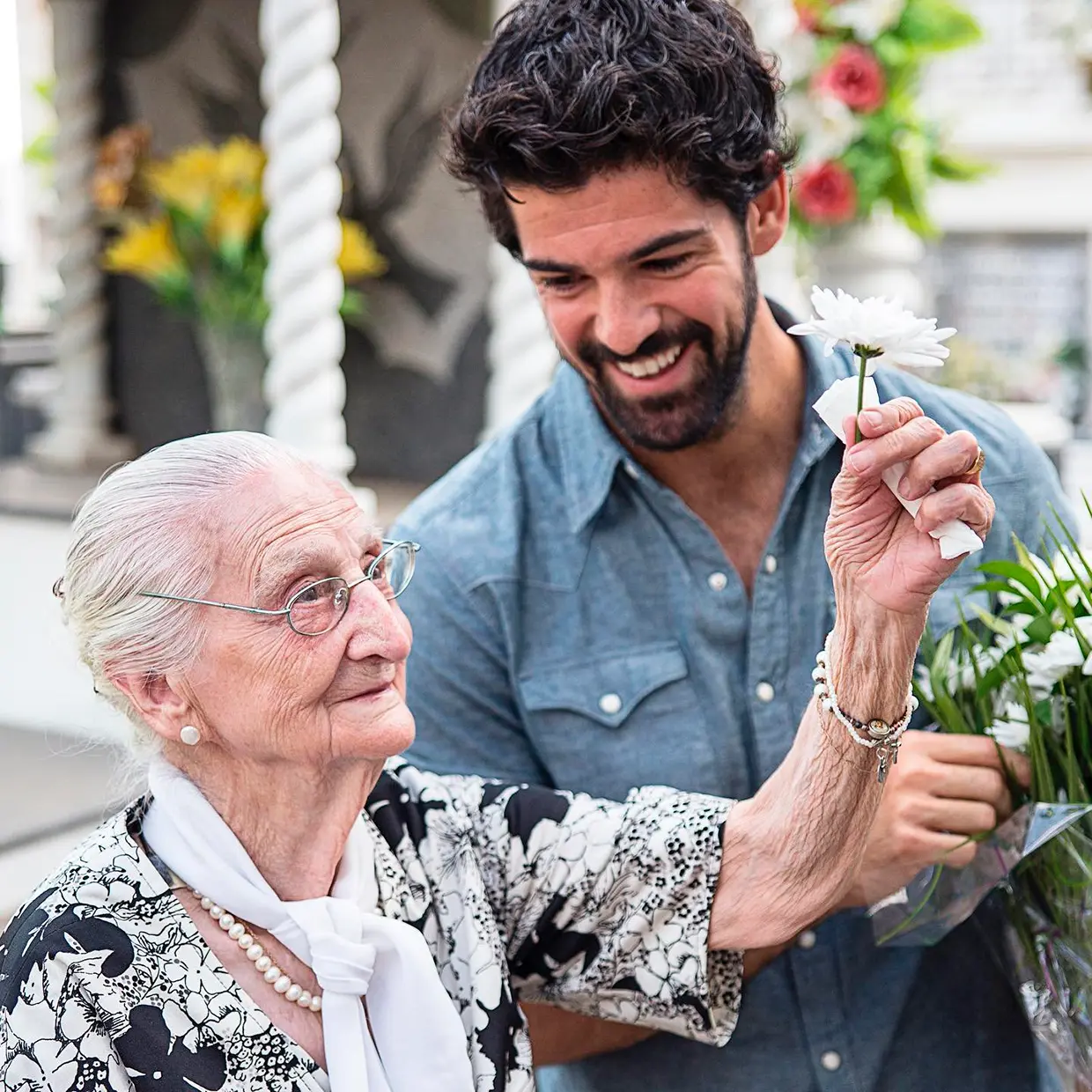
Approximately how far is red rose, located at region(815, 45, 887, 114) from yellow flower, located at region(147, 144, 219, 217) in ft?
4.24

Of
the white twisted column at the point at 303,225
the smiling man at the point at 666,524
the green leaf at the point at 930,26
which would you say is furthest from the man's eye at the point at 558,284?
the green leaf at the point at 930,26

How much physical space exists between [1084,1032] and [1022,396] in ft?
17.9

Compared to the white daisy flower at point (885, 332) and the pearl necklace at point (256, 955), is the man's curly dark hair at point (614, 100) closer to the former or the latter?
the white daisy flower at point (885, 332)

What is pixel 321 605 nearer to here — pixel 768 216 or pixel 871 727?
pixel 871 727

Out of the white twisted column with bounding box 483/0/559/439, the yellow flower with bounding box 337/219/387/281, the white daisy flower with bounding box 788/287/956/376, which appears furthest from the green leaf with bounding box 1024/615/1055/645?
the yellow flower with bounding box 337/219/387/281

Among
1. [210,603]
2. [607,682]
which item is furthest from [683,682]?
[210,603]

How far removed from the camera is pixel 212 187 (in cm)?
317

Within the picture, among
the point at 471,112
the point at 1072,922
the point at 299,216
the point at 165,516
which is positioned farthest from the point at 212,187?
the point at 1072,922

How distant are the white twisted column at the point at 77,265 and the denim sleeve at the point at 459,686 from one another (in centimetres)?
230

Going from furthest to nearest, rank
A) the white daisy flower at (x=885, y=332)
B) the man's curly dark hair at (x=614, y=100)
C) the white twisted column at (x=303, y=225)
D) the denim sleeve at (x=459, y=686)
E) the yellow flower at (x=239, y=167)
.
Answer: the yellow flower at (x=239, y=167) → the white twisted column at (x=303, y=225) → the denim sleeve at (x=459, y=686) → the man's curly dark hair at (x=614, y=100) → the white daisy flower at (x=885, y=332)

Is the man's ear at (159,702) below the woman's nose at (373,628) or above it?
below

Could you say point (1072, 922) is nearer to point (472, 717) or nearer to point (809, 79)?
point (472, 717)

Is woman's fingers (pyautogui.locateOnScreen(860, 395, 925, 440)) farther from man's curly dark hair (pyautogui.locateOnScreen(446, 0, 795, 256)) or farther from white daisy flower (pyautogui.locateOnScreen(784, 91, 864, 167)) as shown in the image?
white daisy flower (pyautogui.locateOnScreen(784, 91, 864, 167))

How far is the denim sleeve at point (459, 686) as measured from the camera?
154 cm
